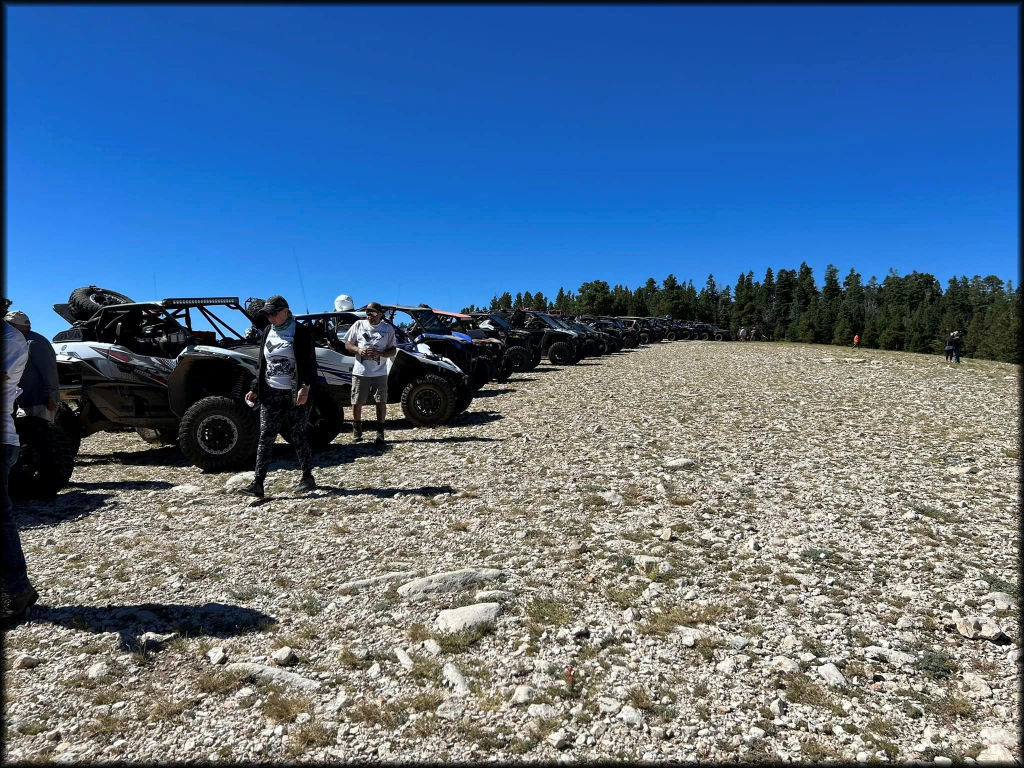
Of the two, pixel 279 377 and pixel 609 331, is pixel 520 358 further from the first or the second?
pixel 609 331

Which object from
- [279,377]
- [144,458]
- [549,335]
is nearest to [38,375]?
[279,377]

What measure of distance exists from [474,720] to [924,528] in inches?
198

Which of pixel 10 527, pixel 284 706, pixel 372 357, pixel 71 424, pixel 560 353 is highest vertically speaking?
pixel 560 353

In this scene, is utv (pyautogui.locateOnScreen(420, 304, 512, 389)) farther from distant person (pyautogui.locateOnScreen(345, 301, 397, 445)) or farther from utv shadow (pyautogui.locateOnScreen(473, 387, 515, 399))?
distant person (pyautogui.locateOnScreen(345, 301, 397, 445))

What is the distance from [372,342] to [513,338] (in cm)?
1215

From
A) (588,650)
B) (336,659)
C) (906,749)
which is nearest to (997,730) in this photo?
(906,749)

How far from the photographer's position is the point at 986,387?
51.3 ft

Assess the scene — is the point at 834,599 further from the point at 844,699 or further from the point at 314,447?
the point at 314,447

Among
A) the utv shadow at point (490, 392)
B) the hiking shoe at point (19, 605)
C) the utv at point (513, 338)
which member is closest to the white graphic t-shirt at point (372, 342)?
the hiking shoe at point (19, 605)

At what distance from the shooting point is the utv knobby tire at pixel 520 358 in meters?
19.9

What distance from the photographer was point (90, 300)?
9164mm

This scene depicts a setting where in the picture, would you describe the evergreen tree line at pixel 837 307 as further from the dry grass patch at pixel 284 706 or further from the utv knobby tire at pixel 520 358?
the dry grass patch at pixel 284 706

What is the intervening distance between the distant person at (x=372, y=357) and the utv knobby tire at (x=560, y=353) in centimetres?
1504

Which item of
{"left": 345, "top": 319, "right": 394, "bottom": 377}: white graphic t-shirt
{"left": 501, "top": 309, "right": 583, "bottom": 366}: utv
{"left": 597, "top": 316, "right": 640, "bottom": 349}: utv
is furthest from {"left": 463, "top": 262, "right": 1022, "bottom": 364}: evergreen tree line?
{"left": 345, "top": 319, "right": 394, "bottom": 377}: white graphic t-shirt
